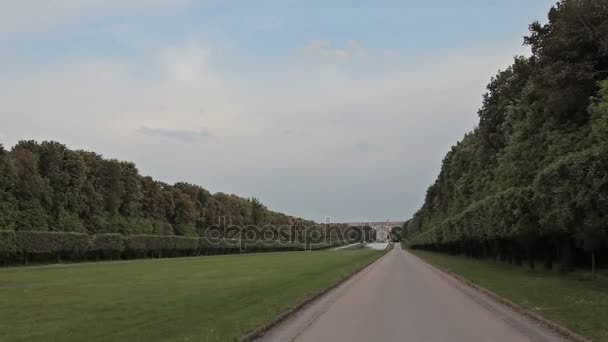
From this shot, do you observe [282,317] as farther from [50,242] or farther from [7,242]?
[50,242]

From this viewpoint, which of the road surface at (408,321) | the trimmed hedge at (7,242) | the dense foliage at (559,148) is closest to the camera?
the road surface at (408,321)

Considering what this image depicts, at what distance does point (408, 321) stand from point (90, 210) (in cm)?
8033

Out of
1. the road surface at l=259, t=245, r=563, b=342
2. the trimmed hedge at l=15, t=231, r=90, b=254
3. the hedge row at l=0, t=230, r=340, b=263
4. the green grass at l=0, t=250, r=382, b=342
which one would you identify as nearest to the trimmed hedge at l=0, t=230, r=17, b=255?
the hedge row at l=0, t=230, r=340, b=263

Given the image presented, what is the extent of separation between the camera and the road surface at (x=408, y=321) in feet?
48.5

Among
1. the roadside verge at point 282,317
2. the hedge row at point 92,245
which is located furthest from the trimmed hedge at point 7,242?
the roadside verge at point 282,317

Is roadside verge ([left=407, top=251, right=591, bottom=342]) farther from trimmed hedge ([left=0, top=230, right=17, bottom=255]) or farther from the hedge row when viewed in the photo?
the hedge row

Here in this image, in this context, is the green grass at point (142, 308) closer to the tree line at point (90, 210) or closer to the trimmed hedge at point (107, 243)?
the tree line at point (90, 210)

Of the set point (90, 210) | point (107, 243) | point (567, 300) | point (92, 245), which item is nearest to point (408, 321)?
point (567, 300)

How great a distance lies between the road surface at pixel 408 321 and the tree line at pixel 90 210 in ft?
155

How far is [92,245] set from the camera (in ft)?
245

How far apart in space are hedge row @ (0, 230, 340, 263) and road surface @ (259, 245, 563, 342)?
150 feet

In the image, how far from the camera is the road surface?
1478cm

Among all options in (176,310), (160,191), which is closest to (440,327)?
(176,310)

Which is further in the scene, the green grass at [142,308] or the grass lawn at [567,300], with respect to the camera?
the grass lawn at [567,300]
